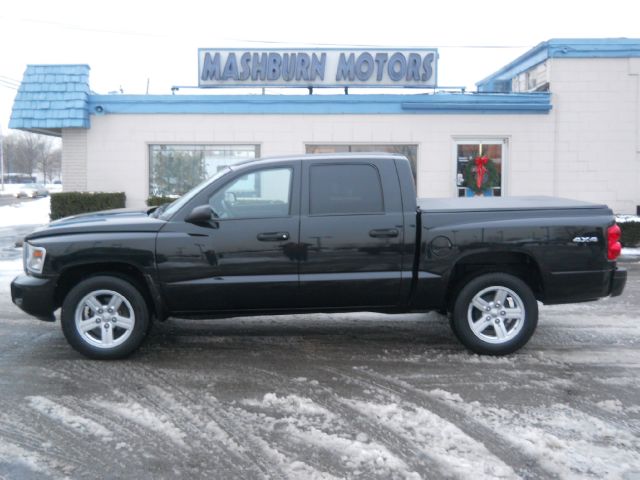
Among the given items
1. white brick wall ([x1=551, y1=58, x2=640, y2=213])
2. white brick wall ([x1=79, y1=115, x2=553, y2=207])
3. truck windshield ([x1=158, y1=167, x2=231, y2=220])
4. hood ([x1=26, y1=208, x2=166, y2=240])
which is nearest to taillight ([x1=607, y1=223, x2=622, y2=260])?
truck windshield ([x1=158, y1=167, x2=231, y2=220])

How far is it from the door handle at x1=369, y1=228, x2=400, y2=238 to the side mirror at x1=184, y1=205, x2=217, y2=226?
1.45m

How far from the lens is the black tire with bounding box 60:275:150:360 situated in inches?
243

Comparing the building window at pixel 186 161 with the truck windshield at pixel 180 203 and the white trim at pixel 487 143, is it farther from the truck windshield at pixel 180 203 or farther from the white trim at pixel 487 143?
the truck windshield at pixel 180 203

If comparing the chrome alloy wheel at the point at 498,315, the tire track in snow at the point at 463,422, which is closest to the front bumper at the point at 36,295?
the tire track in snow at the point at 463,422

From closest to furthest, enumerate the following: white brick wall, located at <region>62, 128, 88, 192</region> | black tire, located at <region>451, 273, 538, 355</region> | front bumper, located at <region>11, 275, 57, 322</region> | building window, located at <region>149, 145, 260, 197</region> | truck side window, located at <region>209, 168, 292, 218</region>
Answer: front bumper, located at <region>11, 275, 57, 322</region>
truck side window, located at <region>209, 168, 292, 218</region>
black tire, located at <region>451, 273, 538, 355</region>
white brick wall, located at <region>62, 128, 88, 192</region>
building window, located at <region>149, 145, 260, 197</region>

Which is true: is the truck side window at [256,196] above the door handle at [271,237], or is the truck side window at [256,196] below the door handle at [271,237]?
above

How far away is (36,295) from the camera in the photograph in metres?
6.14

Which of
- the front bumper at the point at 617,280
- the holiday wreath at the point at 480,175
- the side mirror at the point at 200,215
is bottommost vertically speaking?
the front bumper at the point at 617,280

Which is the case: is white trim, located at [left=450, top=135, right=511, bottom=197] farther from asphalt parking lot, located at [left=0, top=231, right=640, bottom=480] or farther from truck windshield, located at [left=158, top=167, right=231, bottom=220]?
truck windshield, located at [left=158, top=167, right=231, bottom=220]

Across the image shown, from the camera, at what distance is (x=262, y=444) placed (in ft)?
14.4

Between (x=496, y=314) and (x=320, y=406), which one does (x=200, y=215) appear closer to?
(x=320, y=406)

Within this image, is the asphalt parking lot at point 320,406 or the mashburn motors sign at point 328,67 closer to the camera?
the asphalt parking lot at point 320,406

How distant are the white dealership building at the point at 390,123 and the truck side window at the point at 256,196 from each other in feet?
31.8

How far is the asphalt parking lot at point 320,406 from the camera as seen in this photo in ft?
13.5
